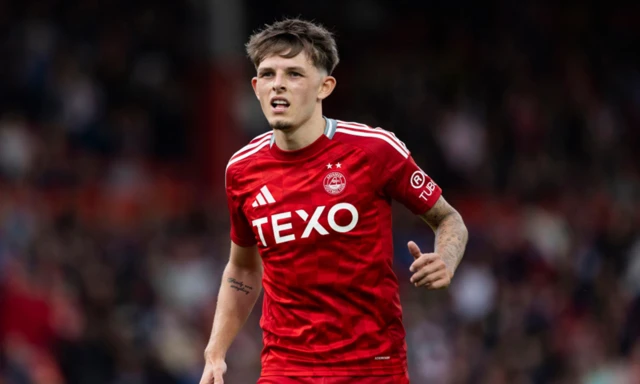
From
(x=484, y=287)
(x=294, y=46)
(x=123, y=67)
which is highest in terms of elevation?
(x=123, y=67)

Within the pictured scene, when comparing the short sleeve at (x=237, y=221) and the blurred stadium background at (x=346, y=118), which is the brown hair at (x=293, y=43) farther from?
the blurred stadium background at (x=346, y=118)

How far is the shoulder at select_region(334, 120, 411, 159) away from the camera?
5.64 m

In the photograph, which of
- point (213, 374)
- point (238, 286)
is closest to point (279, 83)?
point (238, 286)

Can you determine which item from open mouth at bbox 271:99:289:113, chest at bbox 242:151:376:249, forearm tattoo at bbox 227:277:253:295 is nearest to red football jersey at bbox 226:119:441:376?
chest at bbox 242:151:376:249

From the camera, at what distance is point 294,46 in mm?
5648

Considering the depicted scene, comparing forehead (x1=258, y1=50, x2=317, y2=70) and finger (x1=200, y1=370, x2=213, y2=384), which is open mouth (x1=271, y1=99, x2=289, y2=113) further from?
finger (x1=200, y1=370, x2=213, y2=384)

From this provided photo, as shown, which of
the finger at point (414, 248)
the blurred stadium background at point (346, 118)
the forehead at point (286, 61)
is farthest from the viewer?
the blurred stadium background at point (346, 118)

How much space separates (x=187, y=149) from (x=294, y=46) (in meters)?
12.0

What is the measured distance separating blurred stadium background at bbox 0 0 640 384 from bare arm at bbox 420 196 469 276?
5.61 meters

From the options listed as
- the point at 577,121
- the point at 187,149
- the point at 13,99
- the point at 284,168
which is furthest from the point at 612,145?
the point at 284,168

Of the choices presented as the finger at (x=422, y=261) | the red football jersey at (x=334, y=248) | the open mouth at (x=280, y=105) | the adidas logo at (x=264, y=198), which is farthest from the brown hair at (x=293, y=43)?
the finger at (x=422, y=261)

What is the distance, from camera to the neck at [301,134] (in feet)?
18.6

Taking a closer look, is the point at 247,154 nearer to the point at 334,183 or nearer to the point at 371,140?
the point at 334,183

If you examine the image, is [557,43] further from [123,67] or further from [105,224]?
[105,224]
